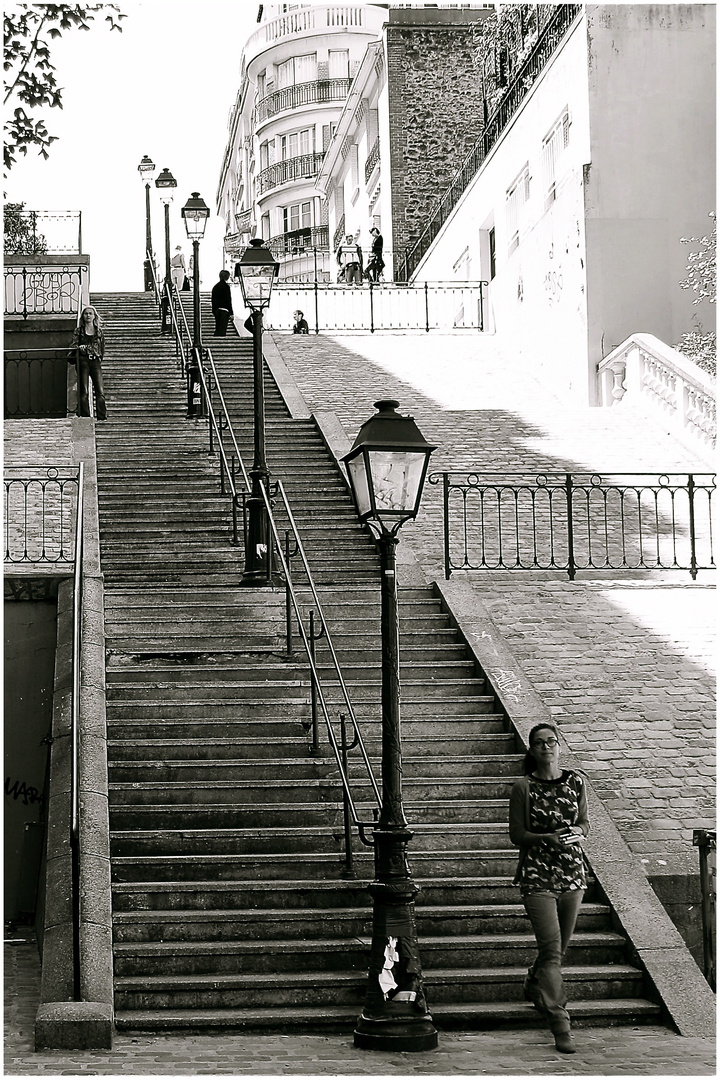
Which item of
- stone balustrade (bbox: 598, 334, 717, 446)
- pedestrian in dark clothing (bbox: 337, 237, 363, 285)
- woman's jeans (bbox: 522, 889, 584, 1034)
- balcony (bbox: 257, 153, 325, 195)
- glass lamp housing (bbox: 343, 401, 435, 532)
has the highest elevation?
balcony (bbox: 257, 153, 325, 195)

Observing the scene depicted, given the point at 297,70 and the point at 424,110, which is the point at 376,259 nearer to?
the point at 424,110

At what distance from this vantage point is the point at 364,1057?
793 cm

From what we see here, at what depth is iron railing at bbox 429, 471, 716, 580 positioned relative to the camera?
610 inches

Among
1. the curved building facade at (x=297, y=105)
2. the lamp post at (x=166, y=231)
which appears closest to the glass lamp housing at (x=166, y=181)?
the lamp post at (x=166, y=231)

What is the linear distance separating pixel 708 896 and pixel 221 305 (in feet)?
70.3

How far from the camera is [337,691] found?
40.3 ft

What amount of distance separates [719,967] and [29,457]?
42.5 ft

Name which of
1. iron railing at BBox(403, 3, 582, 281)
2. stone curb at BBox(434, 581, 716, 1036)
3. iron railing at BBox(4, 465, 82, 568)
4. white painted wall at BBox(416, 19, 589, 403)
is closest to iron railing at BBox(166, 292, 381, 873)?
stone curb at BBox(434, 581, 716, 1036)

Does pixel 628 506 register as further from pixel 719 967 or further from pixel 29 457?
pixel 719 967

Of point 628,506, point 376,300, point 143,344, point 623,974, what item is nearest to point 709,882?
point 623,974

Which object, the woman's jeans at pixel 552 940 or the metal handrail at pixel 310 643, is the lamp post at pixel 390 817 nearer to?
the metal handrail at pixel 310 643

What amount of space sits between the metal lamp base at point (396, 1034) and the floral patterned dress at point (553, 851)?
863 millimetres

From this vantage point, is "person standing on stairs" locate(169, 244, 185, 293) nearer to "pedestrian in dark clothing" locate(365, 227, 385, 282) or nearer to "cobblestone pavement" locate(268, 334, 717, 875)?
"pedestrian in dark clothing" locate(365, 227, 385, 282)

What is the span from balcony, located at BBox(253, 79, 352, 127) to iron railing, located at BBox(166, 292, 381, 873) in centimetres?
4946
